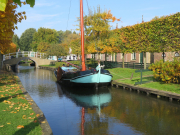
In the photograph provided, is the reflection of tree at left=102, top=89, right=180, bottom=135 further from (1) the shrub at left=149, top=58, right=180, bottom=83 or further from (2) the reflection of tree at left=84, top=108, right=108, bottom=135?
(1) the shrub at left=149, top=58, right=180, bottom=83

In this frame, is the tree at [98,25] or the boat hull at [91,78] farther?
the tree at [98,25]

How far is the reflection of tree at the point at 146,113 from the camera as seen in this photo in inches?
299

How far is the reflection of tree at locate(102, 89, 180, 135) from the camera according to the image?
24.9 ft

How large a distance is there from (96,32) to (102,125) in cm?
1976

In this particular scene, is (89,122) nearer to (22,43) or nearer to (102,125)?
(102,125)

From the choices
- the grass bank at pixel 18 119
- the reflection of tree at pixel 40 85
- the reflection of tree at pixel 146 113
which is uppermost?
the grass bank at pixel 18 119

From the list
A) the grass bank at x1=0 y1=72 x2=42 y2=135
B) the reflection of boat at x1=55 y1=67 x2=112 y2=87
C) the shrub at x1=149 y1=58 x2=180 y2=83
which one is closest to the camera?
the grass bank at x1=0 y1=72 x2=42 y2=135

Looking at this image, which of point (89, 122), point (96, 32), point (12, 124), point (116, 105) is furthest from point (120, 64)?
point (12, 124)

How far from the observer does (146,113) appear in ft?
31.6

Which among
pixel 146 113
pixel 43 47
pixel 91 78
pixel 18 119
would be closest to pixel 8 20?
pixel 18 119

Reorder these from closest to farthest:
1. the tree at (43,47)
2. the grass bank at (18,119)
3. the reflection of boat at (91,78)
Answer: the grass bank at (18,119) → the reflection of boat at (91,78) → the tree at (43,47)

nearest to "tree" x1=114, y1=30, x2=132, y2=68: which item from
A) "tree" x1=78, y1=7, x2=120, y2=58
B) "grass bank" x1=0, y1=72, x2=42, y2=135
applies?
"tree" x1=78, y1=7, x2=120, y2=58

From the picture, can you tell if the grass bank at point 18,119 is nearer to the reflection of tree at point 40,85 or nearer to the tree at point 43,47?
the reflection of tree at point 40,85

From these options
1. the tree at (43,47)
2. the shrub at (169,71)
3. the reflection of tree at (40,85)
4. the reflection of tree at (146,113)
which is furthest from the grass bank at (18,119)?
the tree at (43,47)
